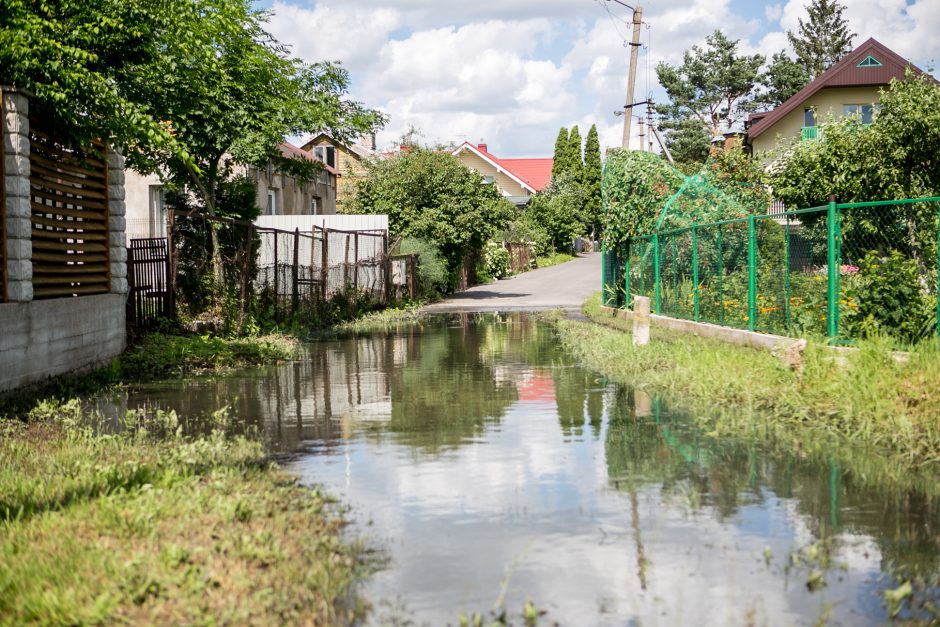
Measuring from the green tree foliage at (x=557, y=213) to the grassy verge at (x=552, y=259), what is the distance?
2.30 feet

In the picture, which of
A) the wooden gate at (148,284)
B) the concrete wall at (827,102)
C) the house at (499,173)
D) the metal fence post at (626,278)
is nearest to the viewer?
the wooden gate at (148,284)

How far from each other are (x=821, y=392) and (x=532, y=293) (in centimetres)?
2895

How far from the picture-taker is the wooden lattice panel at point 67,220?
12.6 meters

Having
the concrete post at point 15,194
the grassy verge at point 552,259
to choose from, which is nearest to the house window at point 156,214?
the concrete post at point 15,194

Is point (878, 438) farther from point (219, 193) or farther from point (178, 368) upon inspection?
point (219, 193)

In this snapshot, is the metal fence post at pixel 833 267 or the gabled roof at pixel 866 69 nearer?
the metal fence post at pixel 833 267

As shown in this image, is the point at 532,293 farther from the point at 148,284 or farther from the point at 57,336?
the point at 57,336

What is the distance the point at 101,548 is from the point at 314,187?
145ft

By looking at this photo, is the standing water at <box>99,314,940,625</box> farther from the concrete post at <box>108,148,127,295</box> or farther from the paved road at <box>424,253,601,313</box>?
the paved road at <box>424,253,601,313</box>

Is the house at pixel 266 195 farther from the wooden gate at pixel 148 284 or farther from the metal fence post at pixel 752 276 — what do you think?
the metal fence post at pixel 752 276

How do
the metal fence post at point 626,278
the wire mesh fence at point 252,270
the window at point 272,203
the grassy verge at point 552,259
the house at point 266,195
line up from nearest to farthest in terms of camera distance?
the wire mesh fence at point 252,270, the metal fence post at point 626,278, the house at point 266,195, the window at point 272,203, the grassy verge at point 552,259

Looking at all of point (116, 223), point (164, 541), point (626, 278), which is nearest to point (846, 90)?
point (626, 278)

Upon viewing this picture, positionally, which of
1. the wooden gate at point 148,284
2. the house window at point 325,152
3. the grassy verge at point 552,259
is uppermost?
the house window at point 325,152

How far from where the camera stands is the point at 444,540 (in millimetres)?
5695
